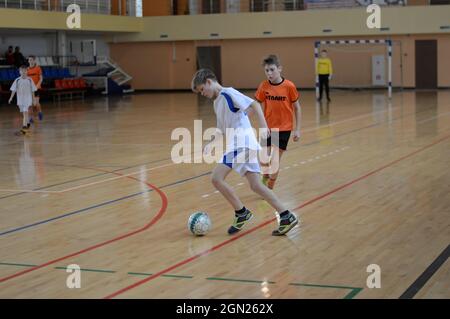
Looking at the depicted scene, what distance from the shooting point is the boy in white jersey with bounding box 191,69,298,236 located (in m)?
8.41

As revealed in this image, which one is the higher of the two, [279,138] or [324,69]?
[324,69]

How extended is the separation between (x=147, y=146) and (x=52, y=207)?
7210mm

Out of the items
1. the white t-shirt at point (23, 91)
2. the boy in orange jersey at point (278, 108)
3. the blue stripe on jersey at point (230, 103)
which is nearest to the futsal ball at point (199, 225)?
the blue stripe on jersey at point (230, 103)

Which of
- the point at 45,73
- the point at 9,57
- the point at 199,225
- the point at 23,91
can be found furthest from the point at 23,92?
the point at 45,73

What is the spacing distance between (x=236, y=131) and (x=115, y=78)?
33.4 metres

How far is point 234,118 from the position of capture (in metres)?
8.49

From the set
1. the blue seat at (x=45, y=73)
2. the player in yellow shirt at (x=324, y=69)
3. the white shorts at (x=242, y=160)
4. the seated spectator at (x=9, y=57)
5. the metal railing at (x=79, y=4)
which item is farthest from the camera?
the blue seat at (x=45, y=73)

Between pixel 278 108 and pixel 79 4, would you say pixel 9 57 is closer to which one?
pixel 79 4

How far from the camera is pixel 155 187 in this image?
1225 cm

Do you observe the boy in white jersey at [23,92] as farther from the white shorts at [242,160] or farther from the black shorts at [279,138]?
the white shorts at [242,160]

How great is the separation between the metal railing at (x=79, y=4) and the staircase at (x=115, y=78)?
2.56 metres

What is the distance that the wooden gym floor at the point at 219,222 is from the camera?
6965mm

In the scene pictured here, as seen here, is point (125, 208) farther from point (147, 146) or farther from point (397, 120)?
point (397, 120)
